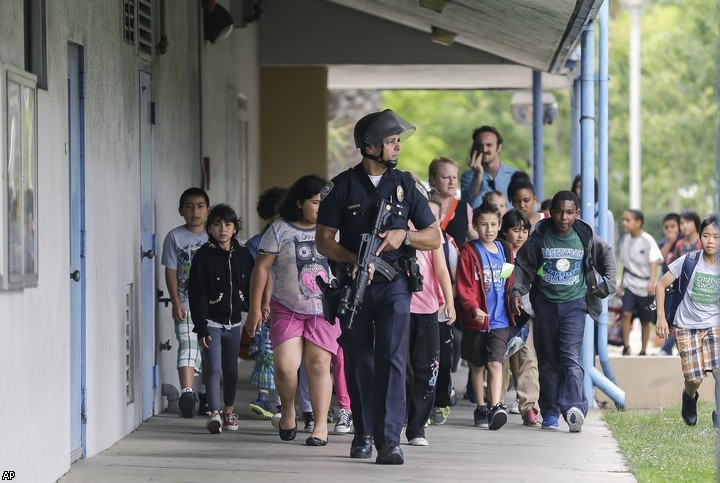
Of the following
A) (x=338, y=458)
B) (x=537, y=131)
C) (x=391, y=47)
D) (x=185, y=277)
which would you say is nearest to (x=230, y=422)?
(x=185, y=277)

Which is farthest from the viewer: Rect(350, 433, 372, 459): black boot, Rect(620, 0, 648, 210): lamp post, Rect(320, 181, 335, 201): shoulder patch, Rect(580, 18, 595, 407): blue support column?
Rect(620, 0, 648, 210): lamp post

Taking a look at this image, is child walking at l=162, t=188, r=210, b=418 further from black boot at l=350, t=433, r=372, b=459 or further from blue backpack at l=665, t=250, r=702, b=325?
blue backpack at l=665, t=250, r=702, b=325

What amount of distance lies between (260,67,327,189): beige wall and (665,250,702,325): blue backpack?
24.4 ft

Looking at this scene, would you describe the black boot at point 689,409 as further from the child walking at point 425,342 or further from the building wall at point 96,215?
the building wall at point 96,215

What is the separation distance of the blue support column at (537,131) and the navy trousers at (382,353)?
796 cm

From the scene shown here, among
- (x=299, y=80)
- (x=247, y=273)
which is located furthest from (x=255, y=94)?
(x=247, y=273)

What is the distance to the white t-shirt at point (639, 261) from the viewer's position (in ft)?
54.1

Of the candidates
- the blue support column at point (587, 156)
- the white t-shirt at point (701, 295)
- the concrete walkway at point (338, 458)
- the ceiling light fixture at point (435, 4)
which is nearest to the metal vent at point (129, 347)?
the concrete walkway at point (338, 458)

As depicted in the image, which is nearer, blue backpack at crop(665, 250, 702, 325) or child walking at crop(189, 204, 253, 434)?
child walking at crop(189, 204, 253, 434)

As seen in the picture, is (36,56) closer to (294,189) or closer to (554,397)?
(294,189)

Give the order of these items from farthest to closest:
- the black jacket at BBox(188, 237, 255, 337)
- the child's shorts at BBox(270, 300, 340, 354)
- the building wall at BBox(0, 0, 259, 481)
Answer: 1. the black jacket at BBox(188, 237, 255, 337)
2. the child's shorts at BBox(270, 300, 340, 354)
3. the building wall at BBox(0, 0, 259, 481)

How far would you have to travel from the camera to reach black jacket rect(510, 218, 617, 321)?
32.8 ft

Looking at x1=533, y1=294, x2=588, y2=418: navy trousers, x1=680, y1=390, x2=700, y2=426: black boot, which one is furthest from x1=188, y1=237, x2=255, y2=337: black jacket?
x1=680, y1=390, x2=700, y2=426: black boot

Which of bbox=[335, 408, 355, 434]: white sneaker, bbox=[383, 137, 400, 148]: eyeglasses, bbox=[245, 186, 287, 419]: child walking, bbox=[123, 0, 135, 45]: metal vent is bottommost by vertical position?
bbox=[335, 408, 355, 434]: white sneaker
